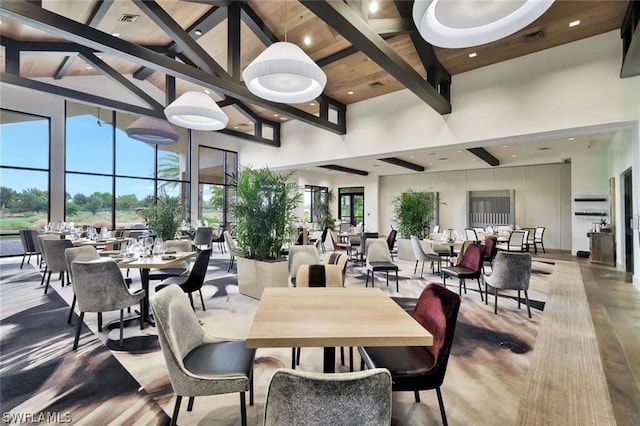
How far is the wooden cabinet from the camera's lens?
25.3 feet

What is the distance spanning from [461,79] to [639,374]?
531 centimetres

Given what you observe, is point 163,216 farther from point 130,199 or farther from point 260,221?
point 130,199

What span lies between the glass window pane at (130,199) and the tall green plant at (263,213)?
6116 mm

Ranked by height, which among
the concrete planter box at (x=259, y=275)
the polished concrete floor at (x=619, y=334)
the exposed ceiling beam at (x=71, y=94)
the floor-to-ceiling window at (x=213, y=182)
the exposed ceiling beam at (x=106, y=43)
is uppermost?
the exposed ceiling beam at (x=71, y=94)

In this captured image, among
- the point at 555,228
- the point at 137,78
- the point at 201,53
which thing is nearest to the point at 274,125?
the point at 137,78

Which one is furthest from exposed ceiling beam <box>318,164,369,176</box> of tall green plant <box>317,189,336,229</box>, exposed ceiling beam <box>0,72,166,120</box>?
exposed ceiling beam <box>0,72,166,120</box>

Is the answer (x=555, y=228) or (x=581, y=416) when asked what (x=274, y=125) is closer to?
(x=581, y=416)

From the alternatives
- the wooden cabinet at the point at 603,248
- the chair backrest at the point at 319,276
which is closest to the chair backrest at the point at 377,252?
the chair backrest at the point at 319,276

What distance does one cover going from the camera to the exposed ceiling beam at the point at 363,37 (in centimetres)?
302

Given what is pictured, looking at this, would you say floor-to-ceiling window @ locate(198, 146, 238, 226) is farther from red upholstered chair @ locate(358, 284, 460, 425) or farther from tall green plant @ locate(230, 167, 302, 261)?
red upholstered chair @ locate(358, 284, 460, 425)

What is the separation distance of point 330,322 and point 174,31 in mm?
4845

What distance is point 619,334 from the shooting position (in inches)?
136

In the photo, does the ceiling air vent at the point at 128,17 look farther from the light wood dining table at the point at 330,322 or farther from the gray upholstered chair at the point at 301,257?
the light wood dining table at the point at 330,322

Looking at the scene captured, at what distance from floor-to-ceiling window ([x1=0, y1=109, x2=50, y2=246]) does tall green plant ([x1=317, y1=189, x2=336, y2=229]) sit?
1000 centimetres
